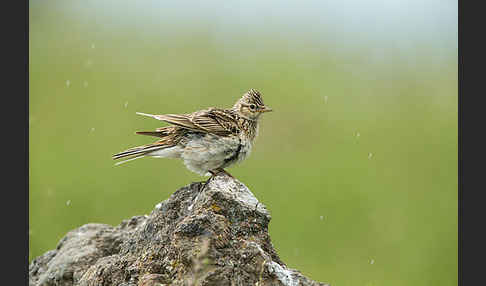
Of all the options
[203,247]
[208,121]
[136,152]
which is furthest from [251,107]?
[203,247]

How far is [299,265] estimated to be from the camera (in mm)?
9062

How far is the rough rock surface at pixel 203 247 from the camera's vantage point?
4.45 m

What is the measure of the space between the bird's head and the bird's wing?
6.4 inches

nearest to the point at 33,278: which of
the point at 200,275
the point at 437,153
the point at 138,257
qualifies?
the point at 138,257

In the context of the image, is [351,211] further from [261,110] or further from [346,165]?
[261,110]

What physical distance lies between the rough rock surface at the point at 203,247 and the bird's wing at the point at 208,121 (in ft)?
2.30

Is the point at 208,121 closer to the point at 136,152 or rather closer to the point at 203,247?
the point at 136,152

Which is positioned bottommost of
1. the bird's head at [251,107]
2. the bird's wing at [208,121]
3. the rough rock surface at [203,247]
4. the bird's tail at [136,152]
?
the rough rock surface at [203,247]

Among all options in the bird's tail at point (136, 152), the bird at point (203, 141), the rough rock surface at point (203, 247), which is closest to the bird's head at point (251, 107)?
the bird at point (203, 141)

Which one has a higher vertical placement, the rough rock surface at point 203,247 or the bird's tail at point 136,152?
the bird's tail at point 136,152

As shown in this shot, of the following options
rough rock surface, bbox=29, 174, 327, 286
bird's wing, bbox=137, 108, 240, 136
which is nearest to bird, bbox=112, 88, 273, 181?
bird's wing, bbox=137, 108, 240, 136

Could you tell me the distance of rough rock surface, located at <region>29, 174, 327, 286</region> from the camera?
4.45 meters

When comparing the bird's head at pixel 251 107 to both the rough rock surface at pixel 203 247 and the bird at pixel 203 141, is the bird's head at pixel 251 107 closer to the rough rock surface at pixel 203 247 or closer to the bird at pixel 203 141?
the bird at pixel 203 141

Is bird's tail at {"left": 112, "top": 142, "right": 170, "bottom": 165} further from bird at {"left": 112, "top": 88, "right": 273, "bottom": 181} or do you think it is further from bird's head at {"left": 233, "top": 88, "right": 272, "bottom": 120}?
bird's head at {"left": 233, "top": 88, "right": 272, "bottom": 120}
